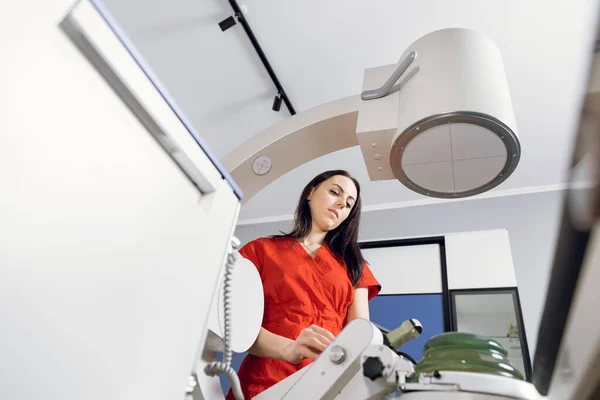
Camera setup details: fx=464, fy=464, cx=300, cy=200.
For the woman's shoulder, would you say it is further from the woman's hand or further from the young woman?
the woman's hand

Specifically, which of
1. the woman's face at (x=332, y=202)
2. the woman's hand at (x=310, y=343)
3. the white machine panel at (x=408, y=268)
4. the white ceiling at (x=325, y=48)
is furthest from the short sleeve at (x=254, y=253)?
the white machine panel at (x=408, y=268)

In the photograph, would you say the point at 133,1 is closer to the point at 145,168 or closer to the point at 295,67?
the point at 295,67

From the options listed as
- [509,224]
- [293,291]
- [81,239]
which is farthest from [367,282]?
[509,224]

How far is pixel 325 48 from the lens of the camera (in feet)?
7.97

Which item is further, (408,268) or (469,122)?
(408,268)

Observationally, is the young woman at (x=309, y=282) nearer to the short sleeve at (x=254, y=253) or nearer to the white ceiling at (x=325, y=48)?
the short sleeve at (x=254, y=253)

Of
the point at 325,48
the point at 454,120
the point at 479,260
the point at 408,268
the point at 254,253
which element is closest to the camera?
the point at 454,120

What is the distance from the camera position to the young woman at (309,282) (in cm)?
100

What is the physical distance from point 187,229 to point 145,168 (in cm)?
10

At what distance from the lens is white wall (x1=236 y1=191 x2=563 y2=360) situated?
2891 millimetres

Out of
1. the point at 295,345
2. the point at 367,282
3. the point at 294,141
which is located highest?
the point at 294,141

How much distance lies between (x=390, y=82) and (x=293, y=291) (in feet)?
1.85

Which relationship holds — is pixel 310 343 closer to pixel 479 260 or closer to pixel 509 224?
pixel 479 260

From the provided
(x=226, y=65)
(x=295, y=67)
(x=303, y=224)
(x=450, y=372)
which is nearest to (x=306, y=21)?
(x=295, y=67)
